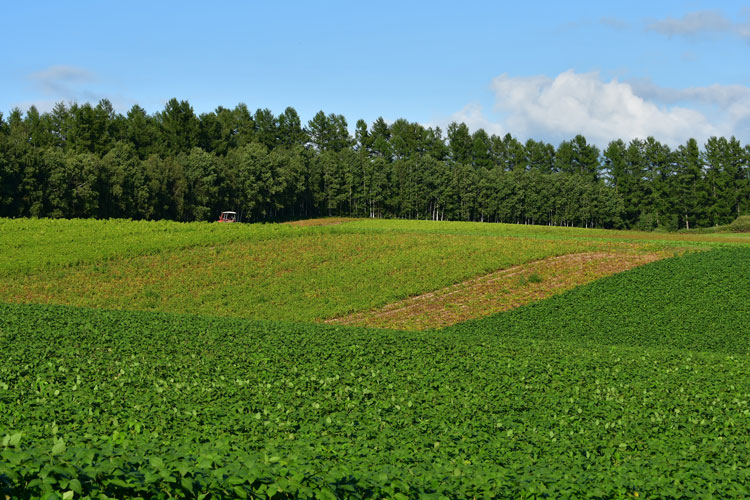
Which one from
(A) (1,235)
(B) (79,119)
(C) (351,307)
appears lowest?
(C) (351,307)

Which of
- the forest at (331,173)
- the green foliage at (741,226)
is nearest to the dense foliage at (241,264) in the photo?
the forest at (331,173)

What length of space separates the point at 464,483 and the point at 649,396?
768cm

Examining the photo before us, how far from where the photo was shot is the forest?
3209 inches

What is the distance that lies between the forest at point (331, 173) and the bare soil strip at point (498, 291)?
5842 cm

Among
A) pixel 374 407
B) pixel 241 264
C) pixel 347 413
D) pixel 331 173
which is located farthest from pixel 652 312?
pixel 331 173

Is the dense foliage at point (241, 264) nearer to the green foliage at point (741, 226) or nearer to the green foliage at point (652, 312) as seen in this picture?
the green foliage at point (652, 312)

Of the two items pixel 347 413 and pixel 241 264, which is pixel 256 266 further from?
pixel 347 413

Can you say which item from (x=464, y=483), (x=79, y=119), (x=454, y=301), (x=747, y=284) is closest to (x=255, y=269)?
(x=454, y=301)

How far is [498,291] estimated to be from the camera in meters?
34.1

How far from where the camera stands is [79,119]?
95625mm

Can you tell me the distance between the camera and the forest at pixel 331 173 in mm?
81500

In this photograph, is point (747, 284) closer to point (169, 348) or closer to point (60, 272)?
point (169, 348)

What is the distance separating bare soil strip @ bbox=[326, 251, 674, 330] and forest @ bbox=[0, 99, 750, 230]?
58418 mm

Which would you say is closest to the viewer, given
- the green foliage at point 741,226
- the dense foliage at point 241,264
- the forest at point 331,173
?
the dense foliage at point 241,264
